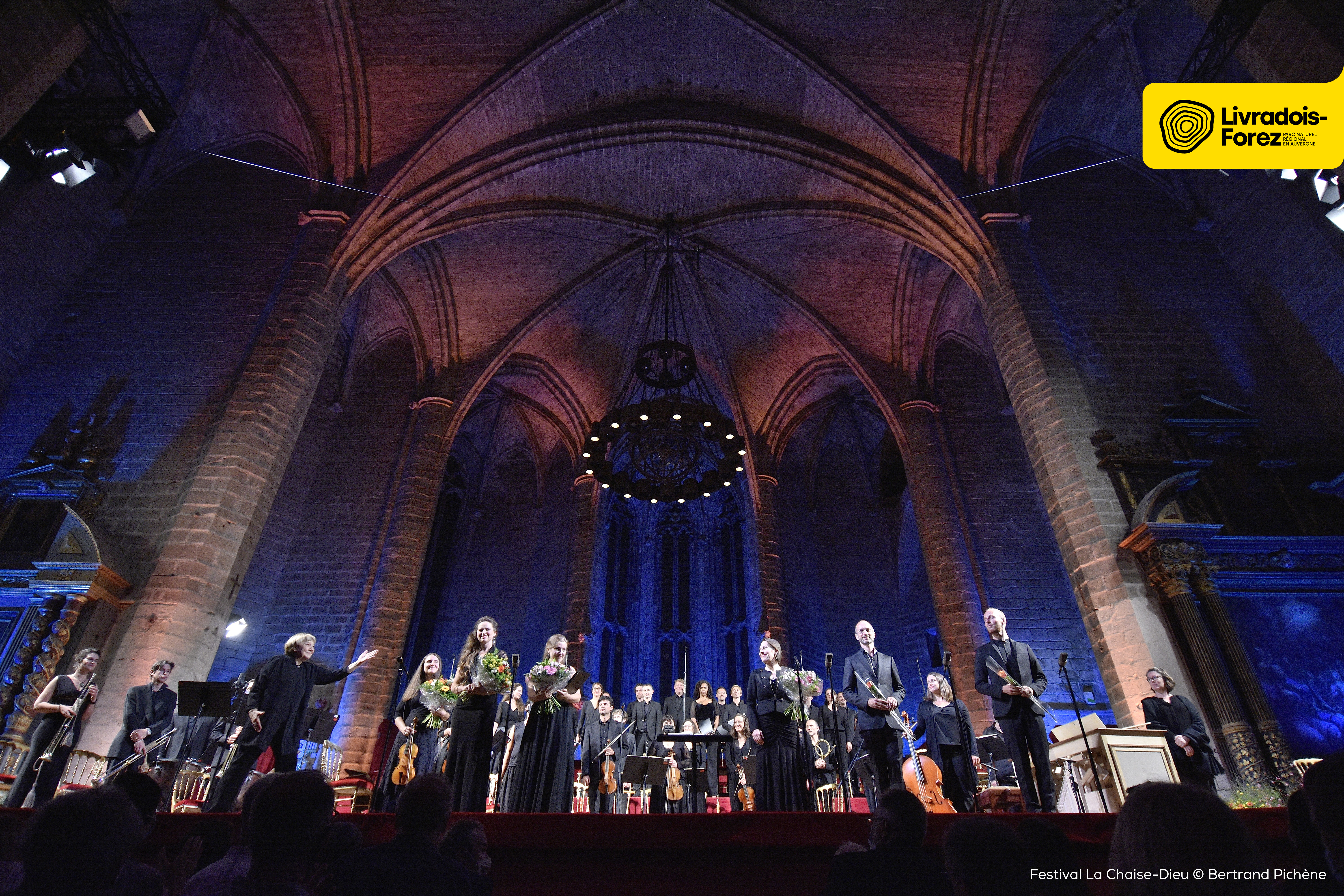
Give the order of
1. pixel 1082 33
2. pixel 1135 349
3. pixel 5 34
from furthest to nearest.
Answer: pixel 1082 33
pixel 1135 349
pixel 5 34

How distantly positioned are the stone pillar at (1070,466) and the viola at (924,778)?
6.73 feet

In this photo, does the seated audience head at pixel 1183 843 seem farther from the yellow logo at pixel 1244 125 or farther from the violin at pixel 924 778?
the yellow logo at pixel 1244 125

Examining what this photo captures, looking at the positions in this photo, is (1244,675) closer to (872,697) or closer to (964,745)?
(964,745)

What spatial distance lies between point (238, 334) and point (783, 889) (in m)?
9.93

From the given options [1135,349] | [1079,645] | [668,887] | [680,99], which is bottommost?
[668,887]

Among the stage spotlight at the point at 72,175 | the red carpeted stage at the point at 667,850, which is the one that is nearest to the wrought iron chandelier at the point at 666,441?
the red carpeted stage at the point at 667,850

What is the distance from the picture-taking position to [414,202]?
1185cm

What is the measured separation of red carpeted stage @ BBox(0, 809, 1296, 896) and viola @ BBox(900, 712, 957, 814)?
271 centimetres

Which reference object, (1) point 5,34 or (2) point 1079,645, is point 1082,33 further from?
(1) point 5,34

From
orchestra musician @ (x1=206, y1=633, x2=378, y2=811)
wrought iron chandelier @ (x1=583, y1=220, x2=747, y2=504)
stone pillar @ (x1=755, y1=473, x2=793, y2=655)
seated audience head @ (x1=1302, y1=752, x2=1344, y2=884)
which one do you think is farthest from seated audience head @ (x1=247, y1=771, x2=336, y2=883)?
stone pillar @ (x1=755, y1=473, x2=793, y2=655)

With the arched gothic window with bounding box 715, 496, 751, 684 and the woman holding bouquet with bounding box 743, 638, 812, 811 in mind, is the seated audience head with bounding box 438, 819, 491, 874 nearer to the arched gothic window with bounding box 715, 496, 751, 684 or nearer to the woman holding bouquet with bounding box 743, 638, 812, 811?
the woman holding bouquet with bounding box 743, 638, 812, 811

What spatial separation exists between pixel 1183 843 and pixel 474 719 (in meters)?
5.34

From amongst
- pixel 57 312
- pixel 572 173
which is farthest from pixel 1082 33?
pixel 57 312

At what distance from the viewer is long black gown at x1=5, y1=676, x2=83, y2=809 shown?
19.9ft
